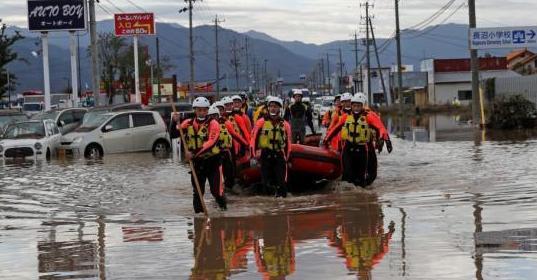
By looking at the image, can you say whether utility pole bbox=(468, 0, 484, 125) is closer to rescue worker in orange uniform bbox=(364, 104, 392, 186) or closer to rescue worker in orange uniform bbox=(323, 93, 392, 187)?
rescue worker in orange uniform bbox=(364, 104, 392, 186)

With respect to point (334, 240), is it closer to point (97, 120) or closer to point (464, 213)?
point (464, 213)

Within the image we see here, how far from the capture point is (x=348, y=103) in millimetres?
15695

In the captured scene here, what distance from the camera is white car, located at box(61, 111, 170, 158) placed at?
27469 millimetres

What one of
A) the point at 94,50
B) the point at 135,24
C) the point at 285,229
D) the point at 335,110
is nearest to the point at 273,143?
the point at 285,229

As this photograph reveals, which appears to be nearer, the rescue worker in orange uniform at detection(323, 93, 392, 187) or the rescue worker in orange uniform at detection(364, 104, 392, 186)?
the rescue worker in orange uniform at detection(323, 93, 392, 187)

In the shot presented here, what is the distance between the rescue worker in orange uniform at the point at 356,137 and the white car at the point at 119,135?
13636 millimetres

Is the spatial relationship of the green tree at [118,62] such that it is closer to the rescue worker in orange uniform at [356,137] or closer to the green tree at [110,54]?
the green tree at [110,54]

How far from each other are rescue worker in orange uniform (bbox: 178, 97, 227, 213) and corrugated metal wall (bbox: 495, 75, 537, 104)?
30783 mm

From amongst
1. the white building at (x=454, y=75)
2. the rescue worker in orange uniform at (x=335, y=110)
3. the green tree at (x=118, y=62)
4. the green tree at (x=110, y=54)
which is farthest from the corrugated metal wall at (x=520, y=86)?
the green tree at (x=110, y=54)

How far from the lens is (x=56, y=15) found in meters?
42.4

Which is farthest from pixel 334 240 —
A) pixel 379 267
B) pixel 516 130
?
pixel 516 130

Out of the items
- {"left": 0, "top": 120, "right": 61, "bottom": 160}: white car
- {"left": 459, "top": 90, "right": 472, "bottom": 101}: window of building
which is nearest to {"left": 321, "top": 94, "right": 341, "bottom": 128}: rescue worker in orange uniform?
{"left": 0, "top": 120, "right": 61, "bottom": 160}: white car

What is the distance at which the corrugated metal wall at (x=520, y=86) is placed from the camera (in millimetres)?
42750

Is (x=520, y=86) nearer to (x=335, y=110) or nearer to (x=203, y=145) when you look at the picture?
(x=335, y=110)
